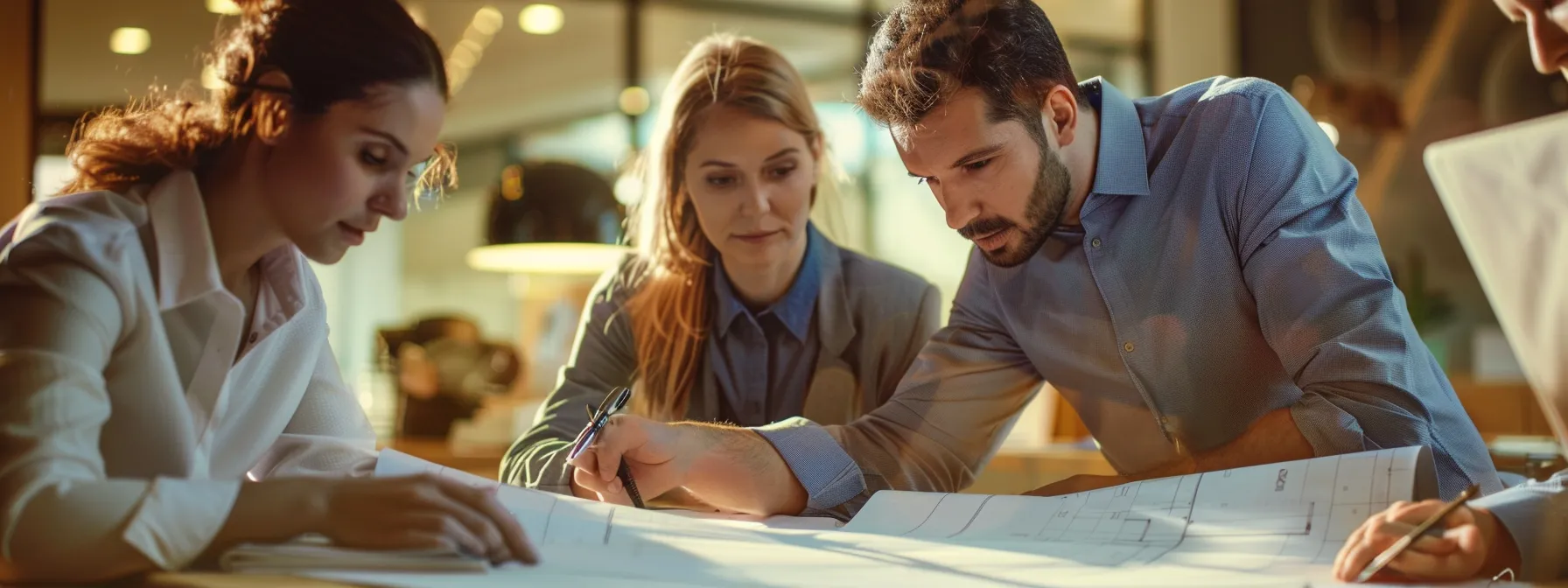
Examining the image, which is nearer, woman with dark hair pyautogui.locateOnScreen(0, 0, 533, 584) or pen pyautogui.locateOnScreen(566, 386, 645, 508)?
woman with dark hair pyautogui.locateOnScreen(0, 0, 533, 584)

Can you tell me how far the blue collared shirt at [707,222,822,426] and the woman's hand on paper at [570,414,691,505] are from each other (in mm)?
80

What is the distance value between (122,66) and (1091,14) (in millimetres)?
3888

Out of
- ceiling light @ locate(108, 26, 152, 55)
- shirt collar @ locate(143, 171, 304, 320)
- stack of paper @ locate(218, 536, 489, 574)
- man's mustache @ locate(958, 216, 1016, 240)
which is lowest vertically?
stack of paper @ locate(218, 536, 489, 574)

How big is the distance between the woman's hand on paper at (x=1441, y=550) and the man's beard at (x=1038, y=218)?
0.41 metres

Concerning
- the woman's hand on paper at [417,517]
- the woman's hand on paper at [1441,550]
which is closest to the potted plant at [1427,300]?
the woman's hand on paper at [1441,550]

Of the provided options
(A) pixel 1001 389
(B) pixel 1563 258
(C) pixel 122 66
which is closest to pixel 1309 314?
(B) pixel 1563 258

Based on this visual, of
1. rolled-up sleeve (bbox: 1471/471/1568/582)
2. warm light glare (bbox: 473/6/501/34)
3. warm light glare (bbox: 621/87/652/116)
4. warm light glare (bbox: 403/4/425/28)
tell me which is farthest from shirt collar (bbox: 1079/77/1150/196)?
warm light glare (bbox: 621/87/652/116)

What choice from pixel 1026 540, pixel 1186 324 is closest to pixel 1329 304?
pixel 1186 324

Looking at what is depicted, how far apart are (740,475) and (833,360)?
7.3 inches

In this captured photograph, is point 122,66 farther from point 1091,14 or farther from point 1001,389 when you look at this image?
point 1091,14

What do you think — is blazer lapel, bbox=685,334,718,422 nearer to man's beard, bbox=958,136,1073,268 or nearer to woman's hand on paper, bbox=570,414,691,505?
woman's hand on paper, bbox=570,414,691,505

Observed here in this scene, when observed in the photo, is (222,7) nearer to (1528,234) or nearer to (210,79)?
(210,79)

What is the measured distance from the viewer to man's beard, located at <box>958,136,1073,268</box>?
3.06 feet

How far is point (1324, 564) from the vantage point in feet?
1.89
